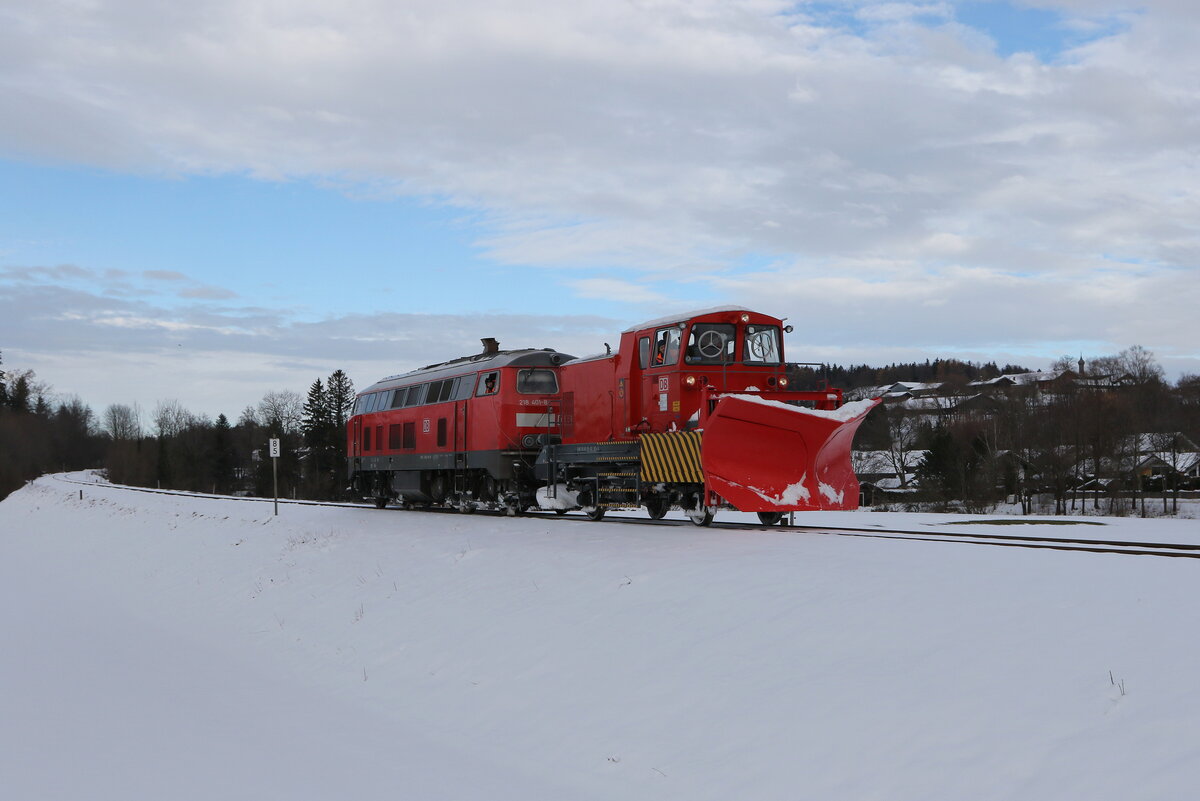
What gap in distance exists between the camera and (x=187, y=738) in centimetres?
1200

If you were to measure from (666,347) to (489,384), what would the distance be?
7.13 meters

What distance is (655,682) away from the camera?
1007 centimetres

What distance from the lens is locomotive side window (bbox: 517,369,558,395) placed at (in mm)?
24078

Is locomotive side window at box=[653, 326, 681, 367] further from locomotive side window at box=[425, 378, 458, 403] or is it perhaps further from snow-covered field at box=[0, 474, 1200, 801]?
locomotive side window at box=[425, 378, 458, 403]

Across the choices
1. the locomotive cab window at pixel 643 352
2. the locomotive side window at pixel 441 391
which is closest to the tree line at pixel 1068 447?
the locomotive side window at pixel 441 391

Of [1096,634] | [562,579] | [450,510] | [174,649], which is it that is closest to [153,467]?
[450,510]

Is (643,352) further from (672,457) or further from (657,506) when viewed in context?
(657,506)

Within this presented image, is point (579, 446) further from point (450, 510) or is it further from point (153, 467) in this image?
point (153, 467)

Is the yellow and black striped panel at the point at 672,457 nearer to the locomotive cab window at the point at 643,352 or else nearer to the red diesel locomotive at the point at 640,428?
the red diesel locomotive at the point at 640,428

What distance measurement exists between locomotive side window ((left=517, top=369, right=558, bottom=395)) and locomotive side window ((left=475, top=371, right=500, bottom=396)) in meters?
0.59

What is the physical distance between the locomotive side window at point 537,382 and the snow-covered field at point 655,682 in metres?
5.57

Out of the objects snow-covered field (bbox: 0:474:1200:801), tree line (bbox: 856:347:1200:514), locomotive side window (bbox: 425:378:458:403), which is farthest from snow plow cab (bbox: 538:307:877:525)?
tree line (bbox: 856:347:1200:514)

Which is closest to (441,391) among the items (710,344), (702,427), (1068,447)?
(710,344)

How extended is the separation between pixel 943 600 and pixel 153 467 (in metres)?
115
